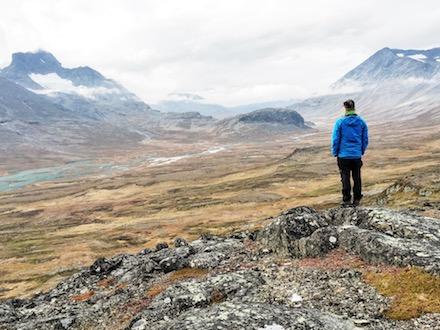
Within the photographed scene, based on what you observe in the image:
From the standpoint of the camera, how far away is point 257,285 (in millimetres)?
18453

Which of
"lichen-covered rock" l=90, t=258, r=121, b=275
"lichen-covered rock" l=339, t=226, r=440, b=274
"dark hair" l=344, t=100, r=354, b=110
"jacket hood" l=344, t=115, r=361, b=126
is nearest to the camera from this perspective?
"lichen-covered rock" l=339, t=226, r=440, b=274

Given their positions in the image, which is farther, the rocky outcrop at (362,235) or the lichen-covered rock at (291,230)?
the lichen-covered rock at (291,230)

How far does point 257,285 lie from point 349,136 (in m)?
8.36

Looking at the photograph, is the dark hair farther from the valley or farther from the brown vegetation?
the valley

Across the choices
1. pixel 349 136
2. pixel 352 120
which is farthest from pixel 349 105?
pixel 349 136

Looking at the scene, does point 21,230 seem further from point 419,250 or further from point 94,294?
point 419,250

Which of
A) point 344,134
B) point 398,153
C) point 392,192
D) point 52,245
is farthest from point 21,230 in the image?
point 398,153

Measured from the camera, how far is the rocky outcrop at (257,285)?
15219mm

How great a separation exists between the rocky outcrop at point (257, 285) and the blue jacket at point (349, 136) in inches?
119

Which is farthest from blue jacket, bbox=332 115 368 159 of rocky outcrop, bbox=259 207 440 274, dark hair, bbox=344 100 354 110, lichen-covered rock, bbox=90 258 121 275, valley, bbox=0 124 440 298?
valley, bbox=0 124 440 298

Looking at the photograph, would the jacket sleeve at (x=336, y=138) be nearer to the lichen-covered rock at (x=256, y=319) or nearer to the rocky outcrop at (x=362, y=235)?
the rocky outcrop at (x=362, y=235)

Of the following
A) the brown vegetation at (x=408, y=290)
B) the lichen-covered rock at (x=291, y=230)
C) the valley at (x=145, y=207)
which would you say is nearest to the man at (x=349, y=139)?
the lichen-covered rock at (x=291, y=230)

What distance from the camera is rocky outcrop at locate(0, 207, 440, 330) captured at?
15.2 metres

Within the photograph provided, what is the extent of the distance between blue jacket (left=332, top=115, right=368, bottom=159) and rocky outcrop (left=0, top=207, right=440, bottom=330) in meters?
3.02
